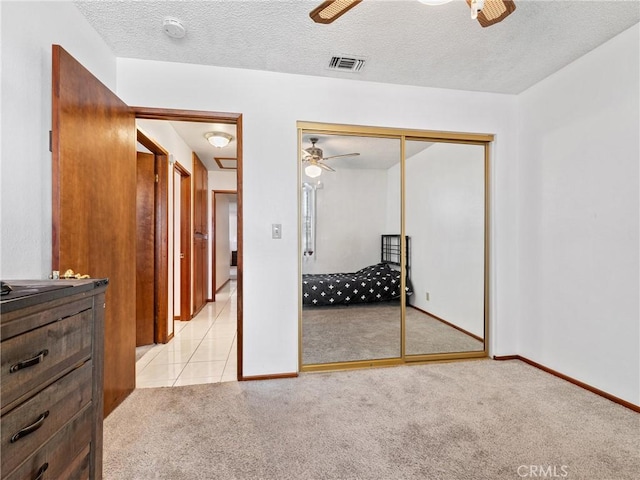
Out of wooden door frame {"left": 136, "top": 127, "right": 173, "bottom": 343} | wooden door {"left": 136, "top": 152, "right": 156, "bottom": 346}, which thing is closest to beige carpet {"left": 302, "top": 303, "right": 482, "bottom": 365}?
wooden door frame {"left": 136, "top": 127, "right": 173, "bottom": 343}

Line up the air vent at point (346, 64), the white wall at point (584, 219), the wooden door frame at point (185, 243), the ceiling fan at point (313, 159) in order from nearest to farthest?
the white wall at point (584, 219), the air vent at point (346, 64), the ceiling fan at point (313, 159), the wooden door frame at point (185, 243)

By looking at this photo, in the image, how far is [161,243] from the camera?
3355 mm

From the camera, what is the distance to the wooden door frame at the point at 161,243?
333 centimetres

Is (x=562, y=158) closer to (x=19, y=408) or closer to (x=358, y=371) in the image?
(x=358, y=371)

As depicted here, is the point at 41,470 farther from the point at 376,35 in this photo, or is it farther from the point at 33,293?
the point at 376,35

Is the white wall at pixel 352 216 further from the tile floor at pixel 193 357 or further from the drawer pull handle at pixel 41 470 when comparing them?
the drawer pull handle at pixel 41 470

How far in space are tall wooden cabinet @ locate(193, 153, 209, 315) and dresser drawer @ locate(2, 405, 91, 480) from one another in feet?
12.1

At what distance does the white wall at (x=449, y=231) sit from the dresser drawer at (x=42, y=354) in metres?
2.58

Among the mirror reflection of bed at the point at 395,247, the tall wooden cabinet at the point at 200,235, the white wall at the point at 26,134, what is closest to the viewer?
the white wall at the point at 26,134

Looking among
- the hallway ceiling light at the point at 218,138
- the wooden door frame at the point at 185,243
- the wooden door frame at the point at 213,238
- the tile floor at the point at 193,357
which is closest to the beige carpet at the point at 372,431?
the tile floor at the point at 193,357

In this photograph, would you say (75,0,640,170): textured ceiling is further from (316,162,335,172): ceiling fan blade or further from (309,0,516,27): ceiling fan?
(316,162,335,172): ceiling fan blade

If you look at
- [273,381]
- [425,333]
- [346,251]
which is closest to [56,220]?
[273,381]

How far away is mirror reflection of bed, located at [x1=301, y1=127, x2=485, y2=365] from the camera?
294 centimetres

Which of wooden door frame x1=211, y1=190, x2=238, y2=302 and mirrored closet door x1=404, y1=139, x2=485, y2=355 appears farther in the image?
wooden door frame x1=211, y1=190, x2=238, y2=302
